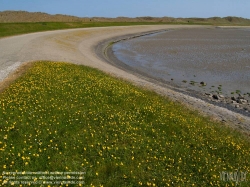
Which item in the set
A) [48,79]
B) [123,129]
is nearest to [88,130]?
[123,129]

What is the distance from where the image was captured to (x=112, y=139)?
36.0 ft

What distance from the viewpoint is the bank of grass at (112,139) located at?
8.94 m

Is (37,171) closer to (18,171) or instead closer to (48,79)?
(18,171)

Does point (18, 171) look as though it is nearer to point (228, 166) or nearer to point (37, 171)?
point (37, 171)

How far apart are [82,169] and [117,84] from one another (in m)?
10.6

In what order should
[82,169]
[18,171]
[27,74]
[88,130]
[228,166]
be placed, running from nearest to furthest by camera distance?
[18,171] → [82,169] → [228,166] → [88,130] → [27,74]

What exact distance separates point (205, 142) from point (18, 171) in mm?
8021

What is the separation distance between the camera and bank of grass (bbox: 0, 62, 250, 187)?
29.3 ft

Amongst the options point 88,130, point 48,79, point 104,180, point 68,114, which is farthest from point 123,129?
point 48,79

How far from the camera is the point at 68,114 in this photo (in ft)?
41.2

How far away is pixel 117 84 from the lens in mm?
18922

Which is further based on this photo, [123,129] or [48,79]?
[48,79]

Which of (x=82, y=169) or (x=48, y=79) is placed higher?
(x=48, y=79)

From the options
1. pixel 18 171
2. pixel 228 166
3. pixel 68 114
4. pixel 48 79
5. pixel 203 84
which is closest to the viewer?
pixel 18 171
